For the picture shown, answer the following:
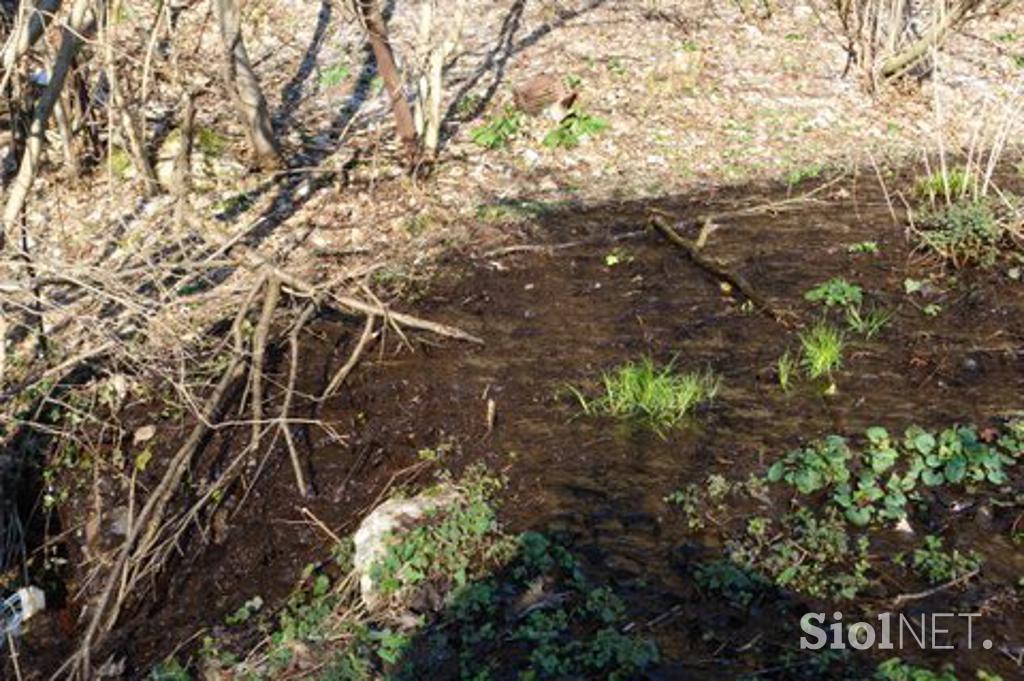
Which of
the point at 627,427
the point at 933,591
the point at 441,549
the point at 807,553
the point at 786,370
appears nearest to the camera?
the point at 933,591

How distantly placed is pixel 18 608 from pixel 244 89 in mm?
4784

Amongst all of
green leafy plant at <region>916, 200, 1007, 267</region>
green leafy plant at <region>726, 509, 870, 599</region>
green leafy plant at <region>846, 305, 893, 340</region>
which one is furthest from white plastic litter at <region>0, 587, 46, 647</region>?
green leafy plant at <region>916, 200, 1007, 267</region>

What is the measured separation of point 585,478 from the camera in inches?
166

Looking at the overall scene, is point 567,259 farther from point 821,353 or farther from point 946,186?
point 946,186

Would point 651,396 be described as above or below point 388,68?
below

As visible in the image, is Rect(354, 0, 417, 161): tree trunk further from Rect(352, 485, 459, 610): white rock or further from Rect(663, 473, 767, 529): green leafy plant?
Rect(663, 473, 767, 529): green leafy plant

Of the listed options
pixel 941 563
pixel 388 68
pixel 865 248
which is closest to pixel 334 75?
pixel 388 68

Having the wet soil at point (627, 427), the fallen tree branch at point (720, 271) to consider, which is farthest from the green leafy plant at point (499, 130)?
the wet soil at point (627, 427)

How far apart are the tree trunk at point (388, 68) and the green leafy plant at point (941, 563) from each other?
5562mm

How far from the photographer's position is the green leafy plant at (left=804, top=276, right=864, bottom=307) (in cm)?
555

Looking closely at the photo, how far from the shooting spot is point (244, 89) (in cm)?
766

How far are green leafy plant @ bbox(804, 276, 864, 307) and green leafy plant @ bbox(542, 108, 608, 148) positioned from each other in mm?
3630

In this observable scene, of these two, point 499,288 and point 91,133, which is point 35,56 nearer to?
point 91,133

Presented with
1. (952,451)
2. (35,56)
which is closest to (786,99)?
(952,451)
